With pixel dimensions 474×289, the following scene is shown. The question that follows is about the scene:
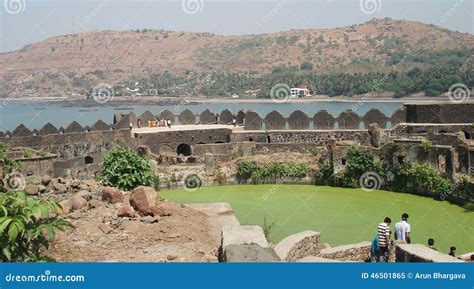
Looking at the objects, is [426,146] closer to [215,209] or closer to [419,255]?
[215,209]

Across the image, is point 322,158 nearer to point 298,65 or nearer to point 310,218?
point 310,218

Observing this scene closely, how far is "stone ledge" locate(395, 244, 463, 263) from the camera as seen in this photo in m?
6.95

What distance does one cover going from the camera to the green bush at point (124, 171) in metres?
18.0

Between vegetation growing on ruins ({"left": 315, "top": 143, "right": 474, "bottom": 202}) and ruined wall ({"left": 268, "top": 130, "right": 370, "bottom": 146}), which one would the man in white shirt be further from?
ruined wall ({"left": 268, "top": 130, "right": 370, "bottom": 146})

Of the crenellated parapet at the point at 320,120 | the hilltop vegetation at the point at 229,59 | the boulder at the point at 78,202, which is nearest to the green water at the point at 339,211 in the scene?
the boulder at the point at 78,202

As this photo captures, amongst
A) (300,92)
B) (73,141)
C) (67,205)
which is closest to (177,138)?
(73,141)

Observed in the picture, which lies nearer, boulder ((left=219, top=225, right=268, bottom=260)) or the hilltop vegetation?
boulder ((left=219, top=225, right=268, bottom=260))

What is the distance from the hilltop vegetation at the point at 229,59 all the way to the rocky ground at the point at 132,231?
71253mm

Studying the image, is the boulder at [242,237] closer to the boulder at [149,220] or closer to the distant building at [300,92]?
the boulder at [149,220]

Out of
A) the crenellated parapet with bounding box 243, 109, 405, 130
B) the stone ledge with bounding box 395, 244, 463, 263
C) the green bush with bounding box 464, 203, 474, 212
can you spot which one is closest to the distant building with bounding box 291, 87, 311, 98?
the crenellated parapet with bounding box 243, 109, 405, 130

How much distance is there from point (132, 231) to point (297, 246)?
114 inches

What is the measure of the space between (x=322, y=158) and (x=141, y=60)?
5396 inches

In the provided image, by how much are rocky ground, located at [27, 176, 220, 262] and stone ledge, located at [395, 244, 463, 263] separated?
270 cm

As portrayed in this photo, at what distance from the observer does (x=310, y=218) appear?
17.2 meters
